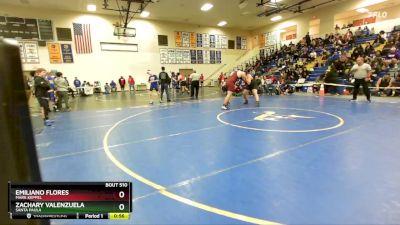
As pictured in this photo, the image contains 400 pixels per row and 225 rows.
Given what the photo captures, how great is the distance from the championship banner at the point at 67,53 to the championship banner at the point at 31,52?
178 cm

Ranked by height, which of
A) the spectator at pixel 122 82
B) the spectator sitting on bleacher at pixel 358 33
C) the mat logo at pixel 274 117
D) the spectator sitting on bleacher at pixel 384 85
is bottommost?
the mat logo at pixel 274 117

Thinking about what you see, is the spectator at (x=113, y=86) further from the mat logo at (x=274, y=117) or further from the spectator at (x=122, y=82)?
the mat logo at (x=274, y=117)

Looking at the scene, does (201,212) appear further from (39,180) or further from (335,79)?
(335,79)

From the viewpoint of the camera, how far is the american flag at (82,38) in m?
20.1

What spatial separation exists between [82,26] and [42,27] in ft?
9.20

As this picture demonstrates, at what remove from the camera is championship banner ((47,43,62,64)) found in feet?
63.0

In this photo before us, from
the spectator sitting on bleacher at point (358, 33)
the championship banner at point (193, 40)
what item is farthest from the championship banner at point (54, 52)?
the spectator sitting on bleacher at point (358, 33)

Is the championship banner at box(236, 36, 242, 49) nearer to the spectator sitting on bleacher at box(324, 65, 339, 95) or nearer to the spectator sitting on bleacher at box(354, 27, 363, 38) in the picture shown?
the spectator sitting on bleacher at box(354, 27, 363, 38)

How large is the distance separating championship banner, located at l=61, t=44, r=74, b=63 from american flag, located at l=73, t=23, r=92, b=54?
0.57 m

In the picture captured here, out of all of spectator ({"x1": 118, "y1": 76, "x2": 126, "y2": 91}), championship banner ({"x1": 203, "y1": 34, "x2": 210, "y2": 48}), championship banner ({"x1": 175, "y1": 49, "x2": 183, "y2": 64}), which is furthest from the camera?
championship banner ({"x1": 203, "y1": 34, "x2": 210, "y2": 48})

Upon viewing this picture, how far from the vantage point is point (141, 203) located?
9.01 ft

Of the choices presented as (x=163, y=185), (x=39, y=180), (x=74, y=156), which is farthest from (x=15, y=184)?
(x=74, y=156)
